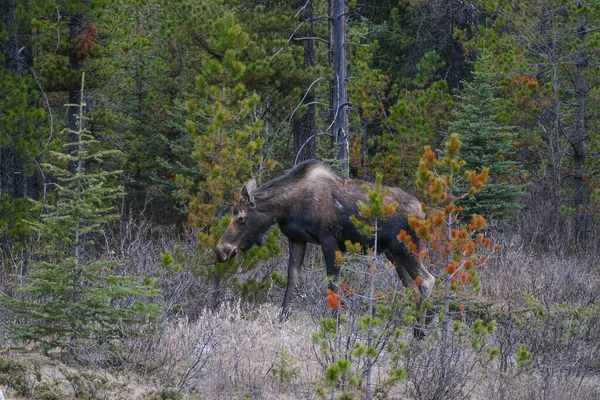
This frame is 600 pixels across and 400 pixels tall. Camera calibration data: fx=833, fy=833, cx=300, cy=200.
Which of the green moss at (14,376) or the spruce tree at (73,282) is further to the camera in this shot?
the spruce tree at (73,282)

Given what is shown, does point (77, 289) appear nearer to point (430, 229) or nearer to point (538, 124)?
point (430, 229)

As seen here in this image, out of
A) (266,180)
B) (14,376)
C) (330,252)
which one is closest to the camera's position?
(14,376)

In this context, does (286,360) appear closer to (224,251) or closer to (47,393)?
(47,393)

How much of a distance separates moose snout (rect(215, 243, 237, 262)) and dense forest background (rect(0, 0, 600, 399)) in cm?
31

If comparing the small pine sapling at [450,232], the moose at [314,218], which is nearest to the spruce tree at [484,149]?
the moose at [314,218]

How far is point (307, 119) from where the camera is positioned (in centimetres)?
1728

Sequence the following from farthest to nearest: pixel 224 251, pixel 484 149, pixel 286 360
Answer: pixel 484 149, pixel 224 251, pixel 286 360

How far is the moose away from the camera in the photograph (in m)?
9.94

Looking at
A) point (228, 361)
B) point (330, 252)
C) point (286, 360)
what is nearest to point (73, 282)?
point (228, 361)

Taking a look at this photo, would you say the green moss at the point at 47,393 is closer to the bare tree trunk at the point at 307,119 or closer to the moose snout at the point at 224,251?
the moose snout at the point at 224,251

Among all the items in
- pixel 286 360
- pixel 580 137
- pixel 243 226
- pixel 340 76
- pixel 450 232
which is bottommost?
pixel 286 360

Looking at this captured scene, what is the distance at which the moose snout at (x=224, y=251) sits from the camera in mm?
10258

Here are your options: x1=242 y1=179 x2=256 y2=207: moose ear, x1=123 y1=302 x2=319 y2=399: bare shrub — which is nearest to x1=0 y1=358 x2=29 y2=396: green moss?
x1=123 y1=302 x2=319 y2=399: bare shrub

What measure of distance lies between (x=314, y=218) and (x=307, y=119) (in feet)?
24.4
